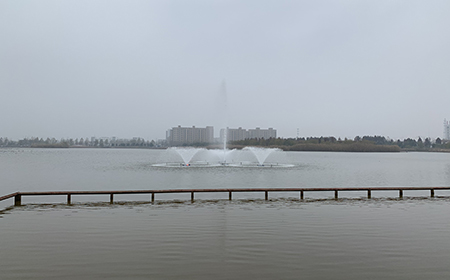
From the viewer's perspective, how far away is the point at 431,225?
13812 mm

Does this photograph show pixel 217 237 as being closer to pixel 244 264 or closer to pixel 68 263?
pixel 244 264

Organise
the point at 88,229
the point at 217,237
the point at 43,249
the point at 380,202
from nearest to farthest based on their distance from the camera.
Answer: the point at 43,249, the point at 217,237, the point at 88,229, the point at 380,202

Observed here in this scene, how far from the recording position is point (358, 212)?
17.2 m

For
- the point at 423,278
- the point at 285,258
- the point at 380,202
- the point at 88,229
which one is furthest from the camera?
the point at 380,202

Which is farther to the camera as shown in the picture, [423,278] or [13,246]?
[13,246]

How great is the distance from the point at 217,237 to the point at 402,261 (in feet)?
17.8

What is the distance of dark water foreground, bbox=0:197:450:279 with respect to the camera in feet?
27.1

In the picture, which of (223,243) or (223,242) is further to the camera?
(223,242)

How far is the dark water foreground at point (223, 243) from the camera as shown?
325 inches

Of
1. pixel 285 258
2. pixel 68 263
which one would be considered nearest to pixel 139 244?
pixel 68 263

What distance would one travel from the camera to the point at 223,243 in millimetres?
10859

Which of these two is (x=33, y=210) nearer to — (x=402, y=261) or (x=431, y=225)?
(x=402, y=261)

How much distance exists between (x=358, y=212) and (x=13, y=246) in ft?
47.0

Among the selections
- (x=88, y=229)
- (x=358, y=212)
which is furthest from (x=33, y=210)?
(x=358, y=212)
